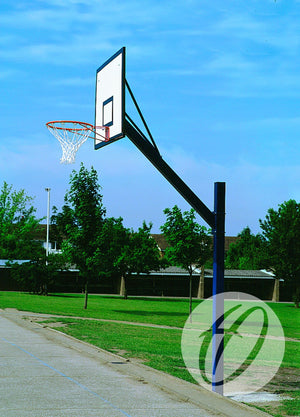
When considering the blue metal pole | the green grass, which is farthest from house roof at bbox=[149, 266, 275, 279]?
the blue metal pole

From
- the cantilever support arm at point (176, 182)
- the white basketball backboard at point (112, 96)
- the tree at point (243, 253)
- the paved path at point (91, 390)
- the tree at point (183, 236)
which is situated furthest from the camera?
the tree at point (243, 253)

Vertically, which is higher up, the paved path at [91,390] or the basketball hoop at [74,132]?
the basketball hoop at [74,132]

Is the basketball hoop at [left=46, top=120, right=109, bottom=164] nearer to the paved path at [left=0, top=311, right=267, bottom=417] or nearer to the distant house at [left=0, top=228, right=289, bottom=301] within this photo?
the paved path at [left=0, top=311, right=267, bottom=417]

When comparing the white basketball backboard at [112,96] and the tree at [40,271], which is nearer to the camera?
the white basketball backboard at [112,96]

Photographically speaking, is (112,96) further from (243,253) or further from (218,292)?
(243,253)

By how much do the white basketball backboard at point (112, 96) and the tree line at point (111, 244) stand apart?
14.8 m

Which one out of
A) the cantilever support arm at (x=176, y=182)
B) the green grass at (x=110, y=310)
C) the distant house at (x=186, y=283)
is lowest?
the green grass at (x=110, y=310)

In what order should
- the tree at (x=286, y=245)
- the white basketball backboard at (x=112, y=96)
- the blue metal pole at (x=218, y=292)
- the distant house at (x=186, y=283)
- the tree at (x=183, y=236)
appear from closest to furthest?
the blue metal pole at (x=218, y=292), the white basketball backboard at (x=112, y=96), the tree at (x=183, y=236), the tree at (x=286, y=245), the distant house at (x=186, y=283)

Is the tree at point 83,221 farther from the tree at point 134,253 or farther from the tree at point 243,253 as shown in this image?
the tree at point 243,253

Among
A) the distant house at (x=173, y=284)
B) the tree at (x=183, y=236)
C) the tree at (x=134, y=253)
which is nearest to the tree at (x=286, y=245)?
the tree at (x=134, y=253)

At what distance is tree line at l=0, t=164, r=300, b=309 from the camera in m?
27.9

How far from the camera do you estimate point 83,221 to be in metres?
32.5

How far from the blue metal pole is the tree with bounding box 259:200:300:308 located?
40841 millimetres

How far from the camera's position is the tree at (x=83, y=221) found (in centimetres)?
3238
